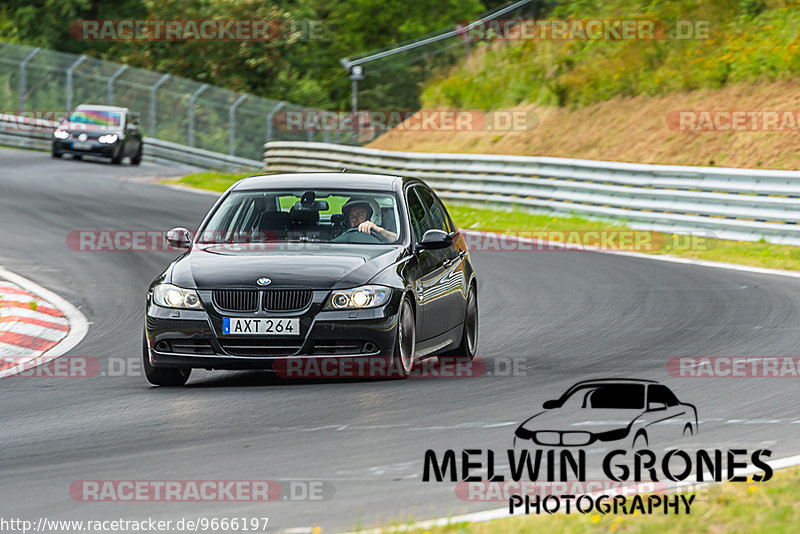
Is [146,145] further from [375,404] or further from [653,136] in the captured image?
[375,404]

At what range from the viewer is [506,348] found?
11.6 m

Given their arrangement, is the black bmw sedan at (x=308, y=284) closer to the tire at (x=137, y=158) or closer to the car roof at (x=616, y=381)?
the car roof at (x=616, y=381)

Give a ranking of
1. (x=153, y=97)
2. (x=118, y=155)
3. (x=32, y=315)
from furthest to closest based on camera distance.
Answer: (x=153, y=97)
(x=118, y=155)
(x=32, y=315)

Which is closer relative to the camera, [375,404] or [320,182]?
[375,404]

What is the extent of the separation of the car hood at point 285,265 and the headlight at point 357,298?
0.05m

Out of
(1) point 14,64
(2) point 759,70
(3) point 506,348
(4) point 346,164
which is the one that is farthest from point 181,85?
(3) point 506,348

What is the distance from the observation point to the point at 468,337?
439 inches

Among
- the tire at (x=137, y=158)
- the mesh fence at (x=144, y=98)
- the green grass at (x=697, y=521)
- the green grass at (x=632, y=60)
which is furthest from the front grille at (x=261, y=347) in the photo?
the mesh fence at (x=144, y=98)

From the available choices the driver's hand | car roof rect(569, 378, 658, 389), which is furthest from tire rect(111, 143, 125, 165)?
car roof rect(569, 378, 658, 389)

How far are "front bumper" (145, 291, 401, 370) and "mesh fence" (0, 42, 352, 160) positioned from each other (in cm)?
3351

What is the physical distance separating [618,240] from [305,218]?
1220cm

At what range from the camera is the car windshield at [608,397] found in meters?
8.64

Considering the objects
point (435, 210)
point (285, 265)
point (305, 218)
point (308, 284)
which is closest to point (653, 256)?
point (435, 210)

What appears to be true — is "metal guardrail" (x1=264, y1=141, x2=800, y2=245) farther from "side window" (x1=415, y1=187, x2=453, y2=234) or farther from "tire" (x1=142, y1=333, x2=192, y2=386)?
"tire" (x1=142, y1=333, x2=192, y2=386)
